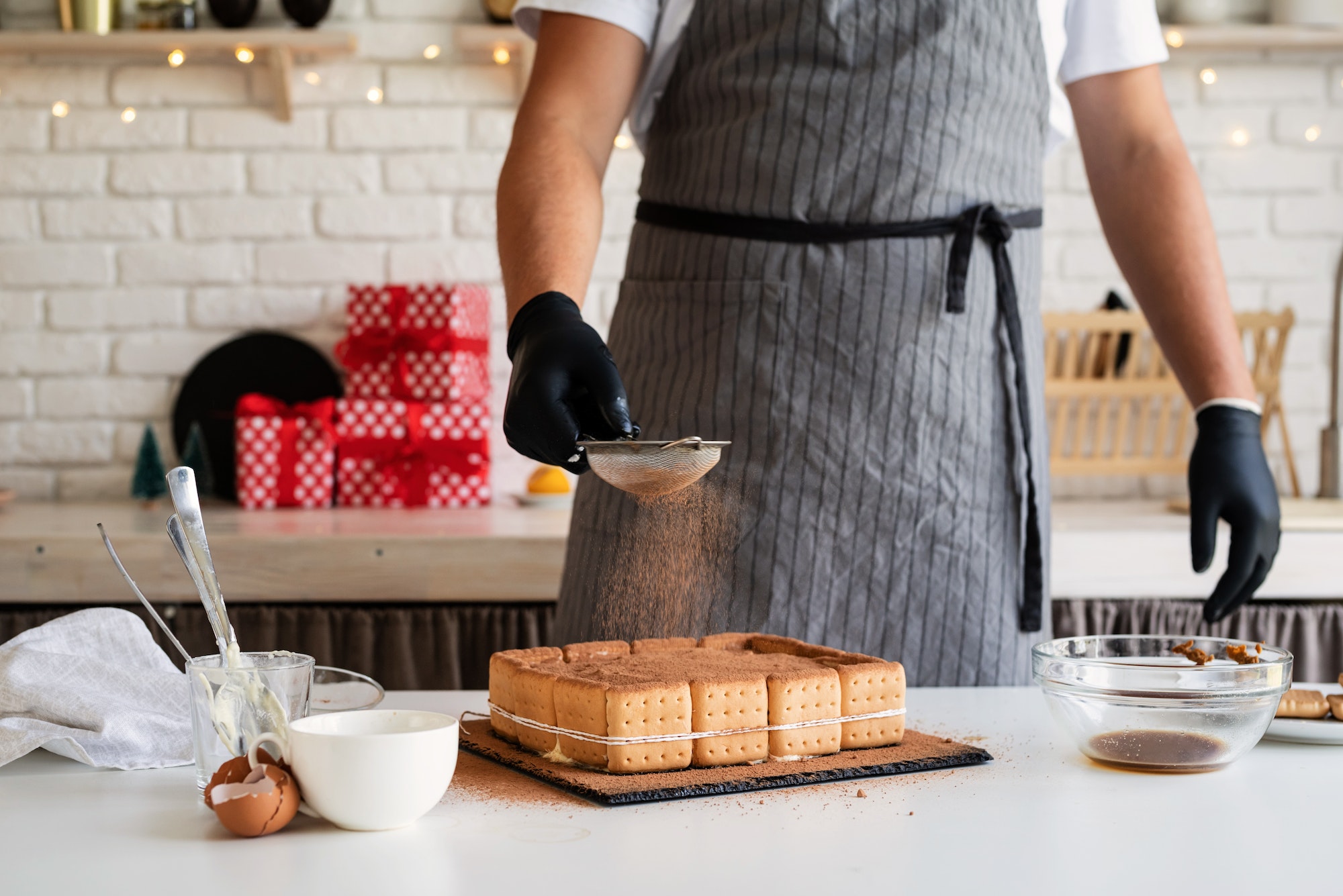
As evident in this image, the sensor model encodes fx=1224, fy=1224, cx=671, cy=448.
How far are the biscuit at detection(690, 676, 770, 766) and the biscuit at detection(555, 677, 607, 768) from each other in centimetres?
5

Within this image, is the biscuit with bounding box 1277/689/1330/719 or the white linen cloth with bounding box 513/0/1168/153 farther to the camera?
the white linen cloth with bounding box 513/0/1168/153

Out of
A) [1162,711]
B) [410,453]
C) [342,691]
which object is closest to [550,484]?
[410,453]

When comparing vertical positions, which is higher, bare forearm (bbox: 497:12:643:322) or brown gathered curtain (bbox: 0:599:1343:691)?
bare forearm (bbox: 497:12:643:322)

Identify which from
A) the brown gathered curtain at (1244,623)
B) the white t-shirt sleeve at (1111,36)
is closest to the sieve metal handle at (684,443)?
the white t-shirt sleeve at (1111,36)

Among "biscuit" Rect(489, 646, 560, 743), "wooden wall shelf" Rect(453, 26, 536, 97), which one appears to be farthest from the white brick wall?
"biscuit" Rect(489, 646, 560, 743)

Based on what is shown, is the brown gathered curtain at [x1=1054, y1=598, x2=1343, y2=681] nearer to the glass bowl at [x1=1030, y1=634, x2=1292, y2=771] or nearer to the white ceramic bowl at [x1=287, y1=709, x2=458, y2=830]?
the glass bowl at [x1=1030, y1=634, x2=1292, y2=771]

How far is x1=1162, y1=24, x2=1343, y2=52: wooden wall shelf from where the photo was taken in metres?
2.15

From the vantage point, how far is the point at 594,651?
846 millimetres

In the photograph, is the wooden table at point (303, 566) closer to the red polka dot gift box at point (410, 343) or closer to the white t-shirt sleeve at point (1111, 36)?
the red polka dot gift box at point (410, 343)

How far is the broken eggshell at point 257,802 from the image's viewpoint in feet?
1.89

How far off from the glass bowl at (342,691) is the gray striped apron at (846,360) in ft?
0.86

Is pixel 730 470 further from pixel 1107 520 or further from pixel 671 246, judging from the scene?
pixel 1107 520

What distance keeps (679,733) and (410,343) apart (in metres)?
1.53

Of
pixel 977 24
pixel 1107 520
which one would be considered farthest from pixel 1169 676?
pixel 1107 520
